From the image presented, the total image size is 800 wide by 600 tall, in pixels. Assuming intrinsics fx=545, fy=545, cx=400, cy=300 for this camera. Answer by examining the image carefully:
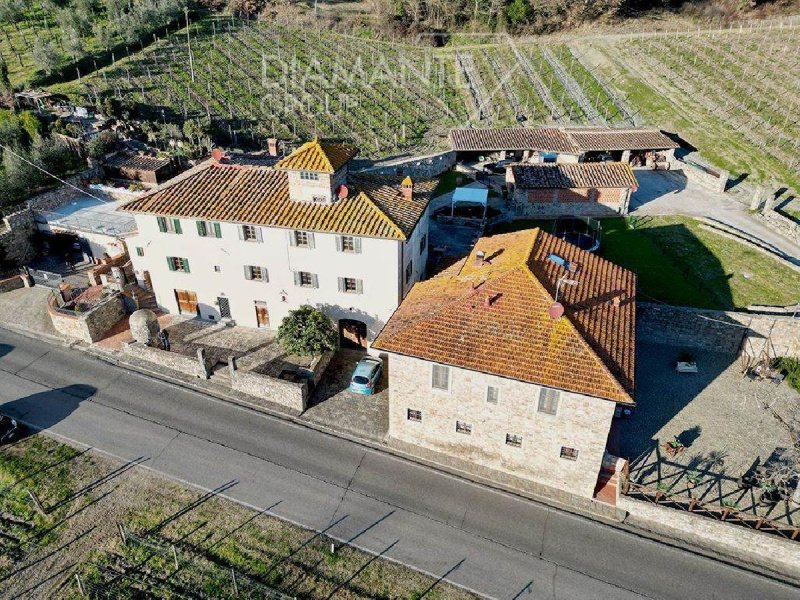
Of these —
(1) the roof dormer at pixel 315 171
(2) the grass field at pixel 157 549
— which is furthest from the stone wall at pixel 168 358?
(1) the roof dormer at pixel 315 171

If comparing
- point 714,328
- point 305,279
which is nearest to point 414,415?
point 305,279

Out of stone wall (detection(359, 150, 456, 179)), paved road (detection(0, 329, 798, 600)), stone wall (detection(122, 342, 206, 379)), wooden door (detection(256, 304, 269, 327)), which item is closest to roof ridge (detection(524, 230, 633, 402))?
paved road (detection(0, 329, 798, 600))

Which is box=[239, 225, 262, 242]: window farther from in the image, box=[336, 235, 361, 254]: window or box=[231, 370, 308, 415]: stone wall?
box=[231, 370, 308, 415]: stone wall

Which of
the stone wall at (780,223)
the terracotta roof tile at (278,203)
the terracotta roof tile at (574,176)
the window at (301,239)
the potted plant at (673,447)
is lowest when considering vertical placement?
the potted plant at (673,447)

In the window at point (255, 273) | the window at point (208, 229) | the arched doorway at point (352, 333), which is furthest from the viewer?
the arched doorway at point (352, 333)

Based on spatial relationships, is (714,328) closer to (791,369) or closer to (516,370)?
(791,369)

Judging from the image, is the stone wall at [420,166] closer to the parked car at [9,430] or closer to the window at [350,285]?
the window at [350,285]
